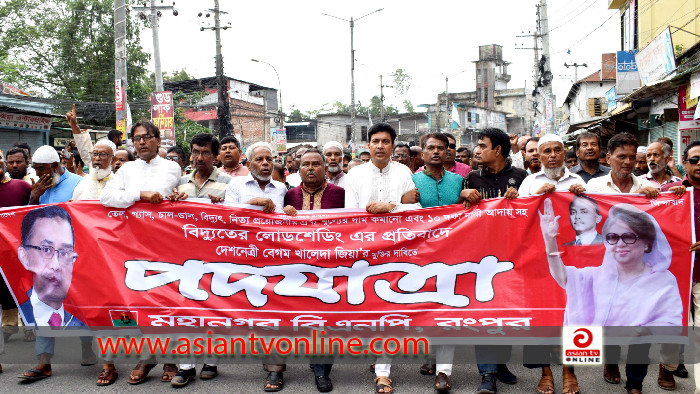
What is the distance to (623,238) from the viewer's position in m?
4.21

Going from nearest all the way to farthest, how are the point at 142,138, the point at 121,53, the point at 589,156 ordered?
the point at 142,138, the point at 589,156, the point at 121,53

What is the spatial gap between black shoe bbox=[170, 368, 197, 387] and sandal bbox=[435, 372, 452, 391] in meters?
1.90

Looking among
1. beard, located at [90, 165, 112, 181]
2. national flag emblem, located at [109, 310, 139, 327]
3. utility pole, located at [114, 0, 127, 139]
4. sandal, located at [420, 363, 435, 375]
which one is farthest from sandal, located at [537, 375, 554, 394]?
utility pole, located at [114, 0, 127, 139]

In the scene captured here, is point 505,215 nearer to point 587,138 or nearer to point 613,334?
point 613,334

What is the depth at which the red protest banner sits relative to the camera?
13.7ft

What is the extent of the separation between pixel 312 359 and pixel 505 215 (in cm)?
183

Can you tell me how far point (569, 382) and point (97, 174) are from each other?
185 inches

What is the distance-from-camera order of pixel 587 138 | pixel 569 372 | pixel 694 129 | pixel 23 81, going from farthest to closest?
pixel 23 81 < pixel 694 129 < pixel 587 138 < pixel 569 372

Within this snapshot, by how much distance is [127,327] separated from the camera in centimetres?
454

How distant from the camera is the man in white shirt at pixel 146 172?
485 centimetres

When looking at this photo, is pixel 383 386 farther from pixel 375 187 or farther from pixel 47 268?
pixel 47 268

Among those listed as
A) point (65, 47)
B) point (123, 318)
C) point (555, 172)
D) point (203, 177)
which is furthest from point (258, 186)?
point (65, 47)

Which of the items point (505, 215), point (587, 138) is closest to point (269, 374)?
point (505, 215)

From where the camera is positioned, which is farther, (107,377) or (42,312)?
(42,312)
